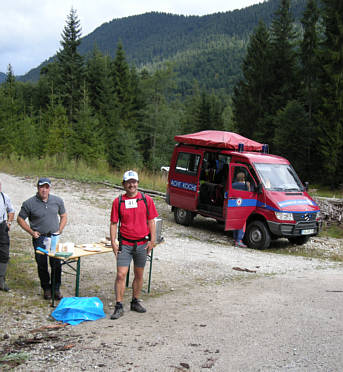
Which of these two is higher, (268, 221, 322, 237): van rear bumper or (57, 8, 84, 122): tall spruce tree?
(57, 8, 84, 122): tall spruce tree

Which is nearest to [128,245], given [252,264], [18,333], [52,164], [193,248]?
[18,333]

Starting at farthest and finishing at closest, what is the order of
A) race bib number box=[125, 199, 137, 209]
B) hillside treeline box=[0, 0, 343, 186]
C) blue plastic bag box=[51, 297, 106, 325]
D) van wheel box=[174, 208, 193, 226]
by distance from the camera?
1. hillside treeline box=[0, 0, 343, 186]
2. van wheel box=[174, 208, 193, 226]
3. race bib number box=[125, 199, 137, 209]
4. blue plastic bag box=[51, 297, 106, 325]

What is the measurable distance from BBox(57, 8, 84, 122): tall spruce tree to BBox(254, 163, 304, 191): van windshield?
163 feet

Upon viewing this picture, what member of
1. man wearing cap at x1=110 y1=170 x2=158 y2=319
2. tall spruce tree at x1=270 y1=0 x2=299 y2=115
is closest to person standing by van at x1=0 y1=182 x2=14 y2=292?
man wearing cap at x1=110 y1=170 x2=158 y2=319

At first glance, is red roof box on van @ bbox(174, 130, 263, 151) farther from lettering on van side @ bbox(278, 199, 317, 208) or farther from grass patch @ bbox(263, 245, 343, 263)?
grass patch @ bbox(263, 245, 343, 263)

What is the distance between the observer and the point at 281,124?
139 ft

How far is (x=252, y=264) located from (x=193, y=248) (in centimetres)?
185

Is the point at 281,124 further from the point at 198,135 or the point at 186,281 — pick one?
the point at 186,281

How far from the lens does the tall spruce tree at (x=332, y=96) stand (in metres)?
36.7

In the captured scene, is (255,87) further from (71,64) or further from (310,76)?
(71,64)

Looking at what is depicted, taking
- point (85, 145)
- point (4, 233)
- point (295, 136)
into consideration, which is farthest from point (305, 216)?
point (295, 136)

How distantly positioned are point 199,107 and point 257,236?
5606cm

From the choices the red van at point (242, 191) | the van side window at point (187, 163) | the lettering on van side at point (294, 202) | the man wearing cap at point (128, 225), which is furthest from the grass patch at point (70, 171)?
the man wearing cap at point (128, 225)

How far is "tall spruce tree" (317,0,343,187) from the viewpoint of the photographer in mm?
36688
